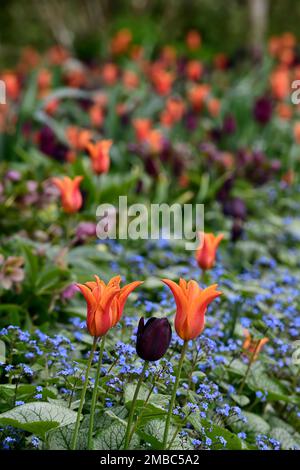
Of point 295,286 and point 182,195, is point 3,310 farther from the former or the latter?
point 182,195

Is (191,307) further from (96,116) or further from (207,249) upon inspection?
(96,116)

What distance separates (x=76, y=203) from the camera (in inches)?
113

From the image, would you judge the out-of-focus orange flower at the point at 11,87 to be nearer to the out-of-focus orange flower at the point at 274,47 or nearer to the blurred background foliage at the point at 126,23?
the out-of-focus orange flower at the point at 274,47

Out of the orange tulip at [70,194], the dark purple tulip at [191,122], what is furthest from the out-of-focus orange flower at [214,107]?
the orange tulip at [70,194]

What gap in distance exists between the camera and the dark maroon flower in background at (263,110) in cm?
528

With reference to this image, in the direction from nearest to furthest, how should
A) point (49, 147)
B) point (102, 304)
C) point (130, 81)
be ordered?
point (102, 304) < point (49, 147) < point (130, 81)

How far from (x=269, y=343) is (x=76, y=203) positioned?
925mm

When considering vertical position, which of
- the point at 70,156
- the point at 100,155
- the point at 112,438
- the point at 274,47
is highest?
the point at 274,47

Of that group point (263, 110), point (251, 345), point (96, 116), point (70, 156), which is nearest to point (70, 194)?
point (251, 345)

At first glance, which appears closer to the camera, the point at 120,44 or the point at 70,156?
the point at 70,156

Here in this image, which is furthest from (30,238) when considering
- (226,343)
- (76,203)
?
(226,343)

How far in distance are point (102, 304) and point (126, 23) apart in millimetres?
9053

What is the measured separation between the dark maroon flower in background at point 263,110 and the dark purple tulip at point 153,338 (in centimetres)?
379

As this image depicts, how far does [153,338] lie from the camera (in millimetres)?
1731
